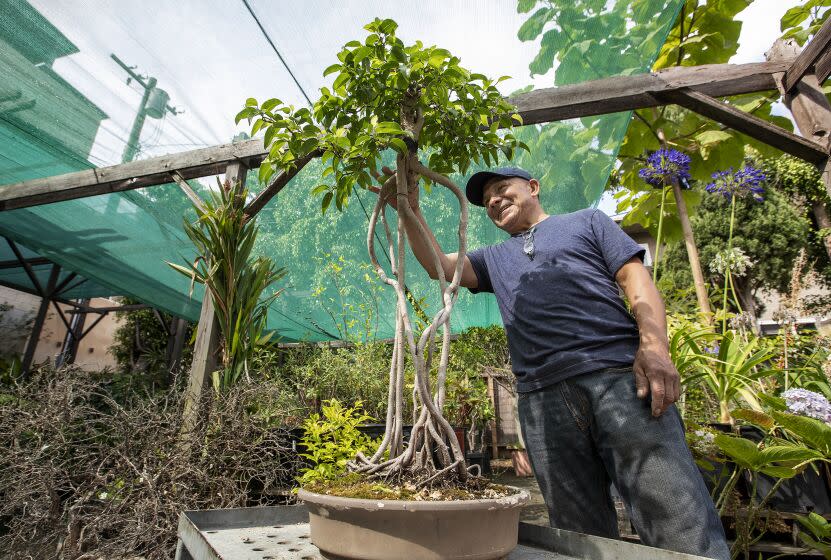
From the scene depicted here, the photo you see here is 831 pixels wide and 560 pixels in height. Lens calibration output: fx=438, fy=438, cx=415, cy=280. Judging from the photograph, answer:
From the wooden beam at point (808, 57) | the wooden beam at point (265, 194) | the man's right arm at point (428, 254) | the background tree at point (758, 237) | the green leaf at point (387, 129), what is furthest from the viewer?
the background tree at point (758, 237)

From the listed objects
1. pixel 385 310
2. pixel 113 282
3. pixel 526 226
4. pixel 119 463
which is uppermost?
pixel 113 282

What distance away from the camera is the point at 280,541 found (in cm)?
79

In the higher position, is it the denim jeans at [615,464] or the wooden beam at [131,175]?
the wooden beam at [131,175]

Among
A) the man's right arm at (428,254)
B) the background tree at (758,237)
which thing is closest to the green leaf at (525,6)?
the man's right arm at (428,254)

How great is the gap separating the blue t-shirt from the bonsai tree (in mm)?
348

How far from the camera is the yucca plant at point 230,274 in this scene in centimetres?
265

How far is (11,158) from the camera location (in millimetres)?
3502

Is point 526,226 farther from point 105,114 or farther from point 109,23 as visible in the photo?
point 105,114

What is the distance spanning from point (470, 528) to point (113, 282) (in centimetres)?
553

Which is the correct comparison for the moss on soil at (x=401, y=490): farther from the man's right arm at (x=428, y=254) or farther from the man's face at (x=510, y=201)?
the man's face at (x=510, y=201)

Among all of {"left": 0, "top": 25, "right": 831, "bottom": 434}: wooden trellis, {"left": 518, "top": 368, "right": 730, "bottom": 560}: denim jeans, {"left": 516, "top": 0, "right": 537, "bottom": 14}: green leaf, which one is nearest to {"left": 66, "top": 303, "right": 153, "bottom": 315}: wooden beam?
{"left": 0, "top": 25, "right": 831, "bottom": 434}: wooden trellis

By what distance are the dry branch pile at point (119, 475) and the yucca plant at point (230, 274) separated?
1.56 ft

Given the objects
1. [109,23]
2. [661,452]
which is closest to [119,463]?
[661,452]

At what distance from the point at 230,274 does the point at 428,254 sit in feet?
6.02
